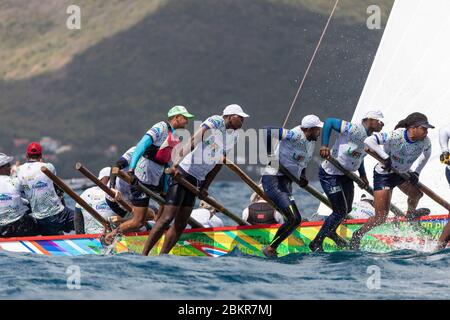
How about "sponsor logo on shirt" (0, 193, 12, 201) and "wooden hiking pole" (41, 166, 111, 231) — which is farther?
"sponsor logo on shirt" (0, 193, 12, 201)

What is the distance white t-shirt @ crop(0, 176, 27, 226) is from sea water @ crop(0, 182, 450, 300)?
91 centimetres

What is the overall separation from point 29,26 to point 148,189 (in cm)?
8812

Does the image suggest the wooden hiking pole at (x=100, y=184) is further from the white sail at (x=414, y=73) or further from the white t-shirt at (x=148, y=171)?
the white sail at (x=414, y=73)

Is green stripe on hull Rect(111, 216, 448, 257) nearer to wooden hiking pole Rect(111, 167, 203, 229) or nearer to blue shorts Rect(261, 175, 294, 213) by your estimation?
wooden hiking pole Rect(111, 167, 203, 229)

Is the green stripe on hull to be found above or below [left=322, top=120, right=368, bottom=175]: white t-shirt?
below

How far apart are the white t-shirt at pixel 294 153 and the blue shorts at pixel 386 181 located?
105 cm

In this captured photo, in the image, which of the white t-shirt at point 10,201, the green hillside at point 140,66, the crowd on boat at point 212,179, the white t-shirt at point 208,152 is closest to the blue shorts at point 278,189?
the crowd on boat at point 212,179

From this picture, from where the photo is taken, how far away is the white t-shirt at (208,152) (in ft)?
42.3

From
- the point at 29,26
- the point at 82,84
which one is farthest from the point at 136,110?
the point at 29,26

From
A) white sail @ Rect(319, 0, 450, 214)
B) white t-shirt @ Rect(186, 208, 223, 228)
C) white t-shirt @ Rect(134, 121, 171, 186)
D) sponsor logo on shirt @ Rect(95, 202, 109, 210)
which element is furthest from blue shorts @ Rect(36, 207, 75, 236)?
white sail @ Rect(319, 0, 450, 214)

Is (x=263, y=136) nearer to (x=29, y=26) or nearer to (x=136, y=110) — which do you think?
(x=136, y=110)

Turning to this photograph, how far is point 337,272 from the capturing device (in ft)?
39.0

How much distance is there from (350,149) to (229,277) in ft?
10.9

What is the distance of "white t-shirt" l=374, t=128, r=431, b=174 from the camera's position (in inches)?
539
